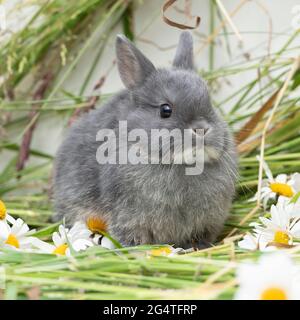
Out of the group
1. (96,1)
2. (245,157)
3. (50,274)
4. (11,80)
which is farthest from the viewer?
(11,80)

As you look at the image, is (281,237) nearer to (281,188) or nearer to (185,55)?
(281,188)

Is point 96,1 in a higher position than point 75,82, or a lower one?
higher

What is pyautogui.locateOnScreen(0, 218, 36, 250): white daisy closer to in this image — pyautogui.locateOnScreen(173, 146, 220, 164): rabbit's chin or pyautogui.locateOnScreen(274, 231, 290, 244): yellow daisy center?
pyautogui.locateOnScreen(173, 146, 220, 164): rabbit's chin

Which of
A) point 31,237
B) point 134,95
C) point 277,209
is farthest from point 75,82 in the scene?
point 277,209

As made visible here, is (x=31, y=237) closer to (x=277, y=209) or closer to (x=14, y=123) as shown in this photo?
(x=277, y=209)

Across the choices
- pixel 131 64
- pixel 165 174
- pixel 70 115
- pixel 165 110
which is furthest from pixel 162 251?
pixel 70 115

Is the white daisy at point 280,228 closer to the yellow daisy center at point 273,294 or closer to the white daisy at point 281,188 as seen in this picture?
the white daisy at point 281,188

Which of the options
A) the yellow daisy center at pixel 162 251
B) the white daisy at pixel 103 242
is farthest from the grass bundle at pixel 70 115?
the white daisy at pixel 103 242

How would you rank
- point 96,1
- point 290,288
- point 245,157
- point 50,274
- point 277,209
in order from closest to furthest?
1. point 290,288
2. point 50,274
3. point 277,209
4. point 245,157
5. point 96,1
